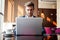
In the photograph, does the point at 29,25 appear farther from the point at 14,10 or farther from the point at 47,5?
the point at 14,10

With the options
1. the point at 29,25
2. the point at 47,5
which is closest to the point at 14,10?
the point at 47,5

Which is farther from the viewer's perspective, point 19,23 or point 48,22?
point 48,22

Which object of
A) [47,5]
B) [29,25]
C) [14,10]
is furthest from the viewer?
[14,10]

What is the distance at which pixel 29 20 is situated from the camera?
6.01 ft

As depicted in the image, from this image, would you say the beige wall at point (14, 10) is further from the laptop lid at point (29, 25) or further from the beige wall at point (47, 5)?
the laptop lid at point (29, 25)

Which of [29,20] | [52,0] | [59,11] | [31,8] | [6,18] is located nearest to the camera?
[29,20]

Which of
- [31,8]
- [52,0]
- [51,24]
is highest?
[52,0]

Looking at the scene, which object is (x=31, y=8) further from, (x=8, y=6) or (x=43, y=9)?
(x=8, y=6)

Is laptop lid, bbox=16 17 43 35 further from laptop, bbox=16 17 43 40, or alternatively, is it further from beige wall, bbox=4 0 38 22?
beige wall, bbox=4 0 38 22

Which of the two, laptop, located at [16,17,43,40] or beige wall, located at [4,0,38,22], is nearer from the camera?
laptop, located at [16,17,43,40]

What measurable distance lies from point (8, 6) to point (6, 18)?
596 millimetres

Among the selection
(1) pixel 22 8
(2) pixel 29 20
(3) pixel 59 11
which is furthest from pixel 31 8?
(1) pixel 22 8

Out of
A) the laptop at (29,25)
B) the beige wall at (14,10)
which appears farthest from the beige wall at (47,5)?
the laptop at (29,25)

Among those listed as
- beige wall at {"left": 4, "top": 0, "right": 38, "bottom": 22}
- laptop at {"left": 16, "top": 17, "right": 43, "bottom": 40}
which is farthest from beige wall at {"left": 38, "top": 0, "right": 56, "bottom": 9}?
laptop at {"left": 16, "top": 17, "right": 43, "bottom": 40}
